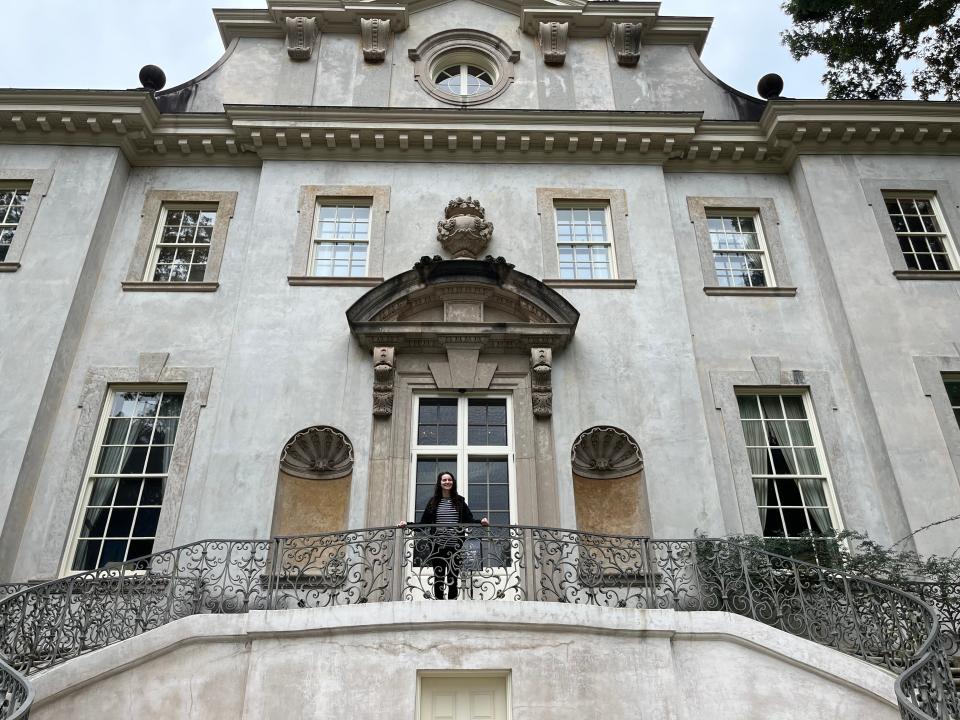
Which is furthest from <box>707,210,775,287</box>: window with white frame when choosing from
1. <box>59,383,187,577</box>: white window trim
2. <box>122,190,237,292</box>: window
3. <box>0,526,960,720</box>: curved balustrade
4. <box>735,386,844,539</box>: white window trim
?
<box>59,383,187,577</box>: white window trim

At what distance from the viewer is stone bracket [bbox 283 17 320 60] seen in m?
16.0

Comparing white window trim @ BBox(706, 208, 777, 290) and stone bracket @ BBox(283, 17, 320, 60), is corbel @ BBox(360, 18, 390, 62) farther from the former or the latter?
white window trim @ BBox(706, 208, 777, 290)

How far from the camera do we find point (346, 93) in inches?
611

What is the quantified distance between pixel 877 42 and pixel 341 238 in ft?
36.5

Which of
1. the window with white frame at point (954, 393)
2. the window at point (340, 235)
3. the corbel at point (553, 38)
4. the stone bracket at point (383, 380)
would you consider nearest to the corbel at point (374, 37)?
the corbel at point (553, 38)

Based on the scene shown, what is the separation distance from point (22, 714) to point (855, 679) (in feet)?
25.9

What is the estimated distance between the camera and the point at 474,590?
9.45 metres

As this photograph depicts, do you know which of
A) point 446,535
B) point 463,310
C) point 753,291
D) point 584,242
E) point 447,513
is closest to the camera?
point 446,535

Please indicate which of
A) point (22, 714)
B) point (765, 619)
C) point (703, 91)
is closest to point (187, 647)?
point (22, 714)

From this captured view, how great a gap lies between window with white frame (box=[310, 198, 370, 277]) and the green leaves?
9459mm

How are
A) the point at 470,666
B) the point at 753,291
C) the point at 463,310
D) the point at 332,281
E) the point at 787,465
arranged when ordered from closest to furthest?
the point at 470,666, the point at 787,465, the point at 463,310, the point at 332,281, the point at 753,291

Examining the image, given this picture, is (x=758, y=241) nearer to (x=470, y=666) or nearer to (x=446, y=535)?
(x=446, y=535)

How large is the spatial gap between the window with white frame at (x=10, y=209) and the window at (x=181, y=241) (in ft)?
6.79

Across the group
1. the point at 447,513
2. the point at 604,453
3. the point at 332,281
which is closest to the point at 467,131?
the point at 332,281
